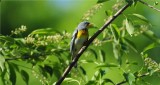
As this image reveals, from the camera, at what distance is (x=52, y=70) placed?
2.38 meters

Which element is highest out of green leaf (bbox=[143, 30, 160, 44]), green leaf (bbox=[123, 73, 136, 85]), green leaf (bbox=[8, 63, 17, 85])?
green leaf (bbox=[143, 30, 160, 44])

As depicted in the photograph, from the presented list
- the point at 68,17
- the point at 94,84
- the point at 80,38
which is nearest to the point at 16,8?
the point at 68,17

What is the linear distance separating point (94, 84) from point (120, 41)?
0.44 m

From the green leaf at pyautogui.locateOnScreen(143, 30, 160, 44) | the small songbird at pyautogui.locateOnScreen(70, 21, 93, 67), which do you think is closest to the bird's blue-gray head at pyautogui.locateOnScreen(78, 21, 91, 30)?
the small songbird at pyautogui.locateOnScreen(70, 21, 93, 67)

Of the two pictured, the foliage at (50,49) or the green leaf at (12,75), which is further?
the green leaf at (12,75)

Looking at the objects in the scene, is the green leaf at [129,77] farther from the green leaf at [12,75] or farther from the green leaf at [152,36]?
the green leaf at [12,75]

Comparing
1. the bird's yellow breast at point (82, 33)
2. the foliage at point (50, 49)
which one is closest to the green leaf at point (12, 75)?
the foliage at point (50, 49)

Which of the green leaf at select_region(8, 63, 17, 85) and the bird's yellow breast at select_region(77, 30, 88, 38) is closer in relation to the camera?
the green leaf at select_region(8, 63, 17, 85)

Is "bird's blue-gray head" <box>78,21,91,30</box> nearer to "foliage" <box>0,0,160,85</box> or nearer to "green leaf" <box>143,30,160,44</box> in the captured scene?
"foliage" <box>0,0,160,85</box>

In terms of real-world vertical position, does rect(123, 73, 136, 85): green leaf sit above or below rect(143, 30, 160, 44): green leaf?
below

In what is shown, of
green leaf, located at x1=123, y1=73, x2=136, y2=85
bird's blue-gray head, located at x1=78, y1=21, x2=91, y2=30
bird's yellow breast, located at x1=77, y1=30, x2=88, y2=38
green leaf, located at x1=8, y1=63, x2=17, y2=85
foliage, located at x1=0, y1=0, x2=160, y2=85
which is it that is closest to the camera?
green leaf, located at x1=123, y1=73, x2=136, y2=85

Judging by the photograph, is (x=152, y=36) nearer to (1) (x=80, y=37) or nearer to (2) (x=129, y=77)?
(2) (x=129, y=77)

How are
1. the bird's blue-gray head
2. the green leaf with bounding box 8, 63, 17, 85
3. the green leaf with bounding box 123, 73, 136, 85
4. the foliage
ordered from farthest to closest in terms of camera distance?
the bird's blue-gray head
the green leaf with bounding box 8, 63, 17, 85
the foliage
the green leaf with bounding box 123, 73, 136, 85

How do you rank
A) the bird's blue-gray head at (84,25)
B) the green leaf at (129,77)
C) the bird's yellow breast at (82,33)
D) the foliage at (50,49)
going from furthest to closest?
the bird's yellow breast at (82,33) → the bird's blue-gray head at (84,25) → the foliage at (50,49) → the green leaf at (129,77)
